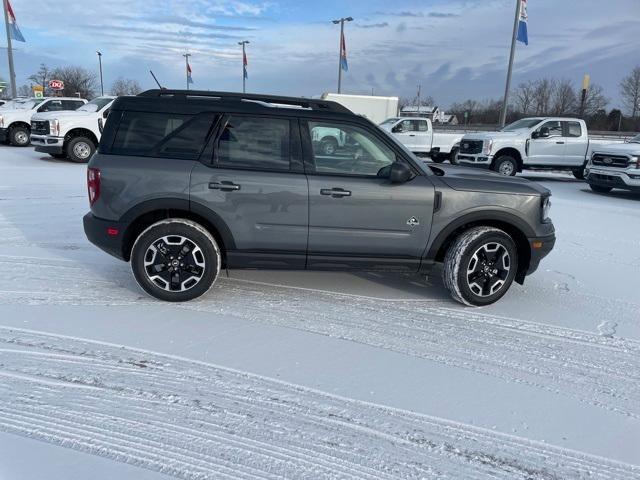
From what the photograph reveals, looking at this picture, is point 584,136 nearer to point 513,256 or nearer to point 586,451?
point 513,256

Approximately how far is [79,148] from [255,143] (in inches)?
452

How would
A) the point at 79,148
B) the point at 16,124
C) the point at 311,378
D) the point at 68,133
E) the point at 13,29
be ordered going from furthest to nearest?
the point at 13,29, the point at 16,124, the point at 79,148, the point at 68,133, the point at 311,378

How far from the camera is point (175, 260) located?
4.23m

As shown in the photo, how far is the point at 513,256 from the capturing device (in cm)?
446

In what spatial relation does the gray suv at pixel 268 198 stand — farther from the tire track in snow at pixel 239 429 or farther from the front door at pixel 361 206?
the tire track in snow at pixel 239 429

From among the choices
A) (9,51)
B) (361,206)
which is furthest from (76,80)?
(361,206)

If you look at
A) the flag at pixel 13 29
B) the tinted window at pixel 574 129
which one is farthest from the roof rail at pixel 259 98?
the flag at pixel 13 29

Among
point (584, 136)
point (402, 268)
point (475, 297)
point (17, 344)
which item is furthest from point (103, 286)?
point (584, 136)

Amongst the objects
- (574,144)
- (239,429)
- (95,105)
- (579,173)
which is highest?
(95,105)

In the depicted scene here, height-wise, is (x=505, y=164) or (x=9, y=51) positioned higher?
(x=9, y=51)

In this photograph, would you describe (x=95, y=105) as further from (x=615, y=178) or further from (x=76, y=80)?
(x=76, y=80)

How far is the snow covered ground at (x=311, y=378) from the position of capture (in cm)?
249

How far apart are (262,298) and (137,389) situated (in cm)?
169

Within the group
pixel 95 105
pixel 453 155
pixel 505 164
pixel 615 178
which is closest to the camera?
pixel 615 178
